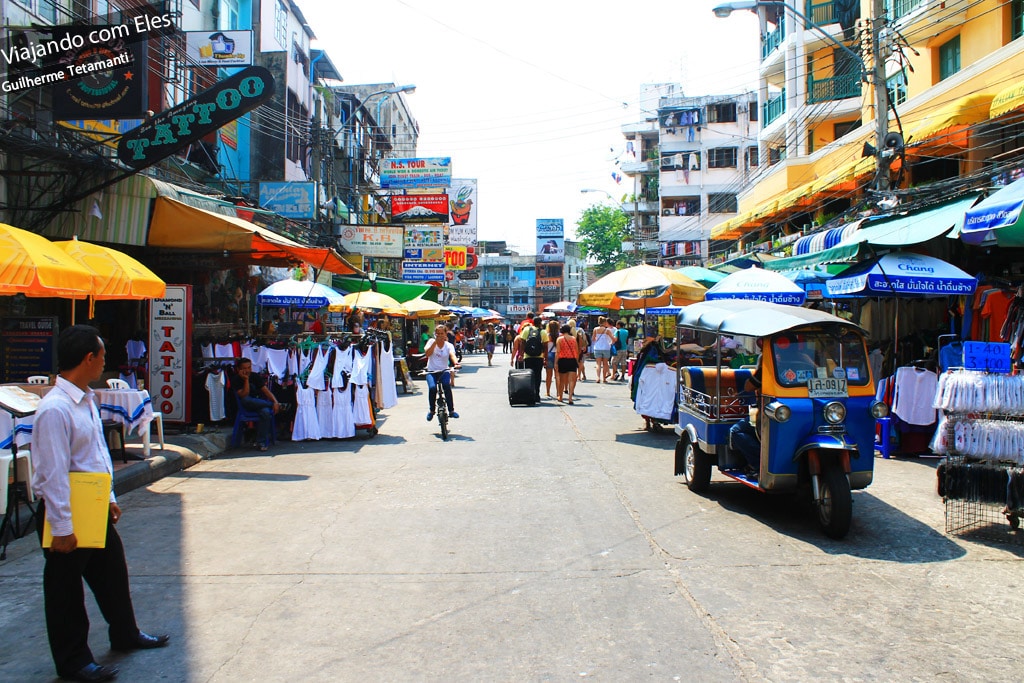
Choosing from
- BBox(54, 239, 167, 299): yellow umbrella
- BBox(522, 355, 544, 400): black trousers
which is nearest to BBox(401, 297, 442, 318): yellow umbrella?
BBox(522, 355, 544, 400): black trousers

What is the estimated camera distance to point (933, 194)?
12156 millimetres

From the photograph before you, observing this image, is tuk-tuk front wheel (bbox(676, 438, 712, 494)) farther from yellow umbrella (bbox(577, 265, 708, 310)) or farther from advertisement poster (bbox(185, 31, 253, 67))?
advertisement poster (bbox(185, 31, 253, 67))

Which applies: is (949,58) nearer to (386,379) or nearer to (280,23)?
(386,379)

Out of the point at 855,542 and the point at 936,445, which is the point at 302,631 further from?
the point at 936,445

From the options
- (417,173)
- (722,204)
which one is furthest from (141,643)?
(722,204)

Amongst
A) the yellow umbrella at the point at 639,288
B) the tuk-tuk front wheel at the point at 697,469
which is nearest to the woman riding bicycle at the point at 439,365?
the yellow umbrella at the point at 639,288

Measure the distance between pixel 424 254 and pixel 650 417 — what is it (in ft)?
77.5

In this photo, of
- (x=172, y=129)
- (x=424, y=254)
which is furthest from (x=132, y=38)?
(x=424, y=254)

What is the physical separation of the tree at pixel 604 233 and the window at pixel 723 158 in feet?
37.7

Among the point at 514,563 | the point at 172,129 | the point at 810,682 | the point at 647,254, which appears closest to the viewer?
the point at 810,682

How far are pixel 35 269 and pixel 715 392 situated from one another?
7.14m

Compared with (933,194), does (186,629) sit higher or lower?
lower

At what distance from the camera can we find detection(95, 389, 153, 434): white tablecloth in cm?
921

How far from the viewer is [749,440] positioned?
7.36 m
